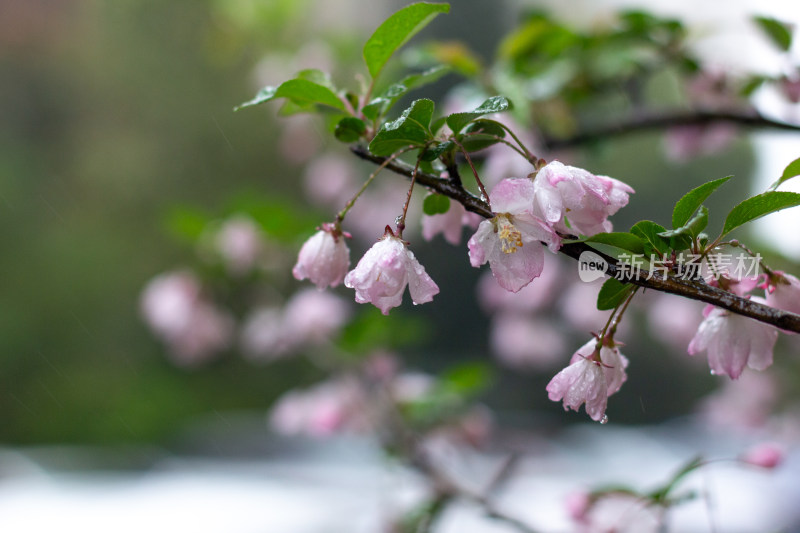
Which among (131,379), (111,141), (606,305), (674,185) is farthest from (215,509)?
(111,141)

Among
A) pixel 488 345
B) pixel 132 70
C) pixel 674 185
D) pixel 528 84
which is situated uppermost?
pixel 132 70

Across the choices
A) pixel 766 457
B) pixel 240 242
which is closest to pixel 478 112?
pixel 766 457

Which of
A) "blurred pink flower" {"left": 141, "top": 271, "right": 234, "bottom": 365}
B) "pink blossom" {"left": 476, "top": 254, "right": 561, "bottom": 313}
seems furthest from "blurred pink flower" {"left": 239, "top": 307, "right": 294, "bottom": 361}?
"pink blossom" {"left": 476, "top": 254, "right": 561, "bottom": 313}

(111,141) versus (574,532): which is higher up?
(111,141)

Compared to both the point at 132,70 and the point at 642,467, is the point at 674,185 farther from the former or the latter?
the point at 132,70

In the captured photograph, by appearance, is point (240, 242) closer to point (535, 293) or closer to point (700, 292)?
point (535, 293)
